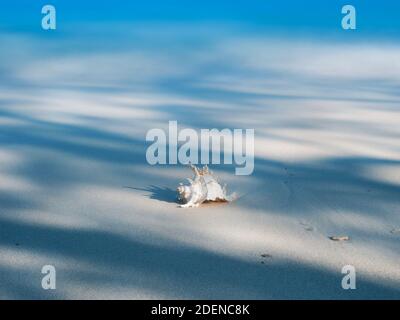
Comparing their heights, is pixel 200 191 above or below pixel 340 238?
above

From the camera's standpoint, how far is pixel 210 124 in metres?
5.05

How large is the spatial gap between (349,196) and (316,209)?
0.87ft

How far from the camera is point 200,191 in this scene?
2.95 meters

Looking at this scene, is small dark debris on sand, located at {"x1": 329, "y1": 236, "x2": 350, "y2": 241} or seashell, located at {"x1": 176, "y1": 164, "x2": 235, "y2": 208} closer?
small dark debris on sand, located at {"x1": 329, "y1": 236, "x2": 350, "y2": 241}

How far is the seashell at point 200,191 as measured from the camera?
2.94 meters

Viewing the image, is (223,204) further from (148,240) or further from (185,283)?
(185,283)

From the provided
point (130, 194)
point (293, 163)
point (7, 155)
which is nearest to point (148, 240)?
point (130, 194)

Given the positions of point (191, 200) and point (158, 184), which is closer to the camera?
point (191, 200)

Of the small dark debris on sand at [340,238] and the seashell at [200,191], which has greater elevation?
the seashell at [200,191]

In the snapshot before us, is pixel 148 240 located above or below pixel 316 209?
below

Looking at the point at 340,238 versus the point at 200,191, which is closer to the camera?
the point at 340,238

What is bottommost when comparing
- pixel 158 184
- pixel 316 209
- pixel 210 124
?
pixel 316 209

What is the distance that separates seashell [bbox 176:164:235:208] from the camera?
9.65ft

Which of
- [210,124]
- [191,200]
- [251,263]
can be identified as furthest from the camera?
[210,124]
